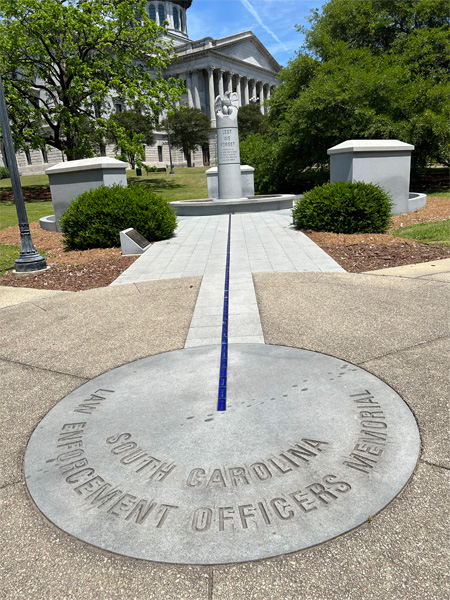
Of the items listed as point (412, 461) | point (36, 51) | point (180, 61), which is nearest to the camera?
point (412, 461)

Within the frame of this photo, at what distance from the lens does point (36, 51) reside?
2511cm

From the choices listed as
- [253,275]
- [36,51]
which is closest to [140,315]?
[253,275]

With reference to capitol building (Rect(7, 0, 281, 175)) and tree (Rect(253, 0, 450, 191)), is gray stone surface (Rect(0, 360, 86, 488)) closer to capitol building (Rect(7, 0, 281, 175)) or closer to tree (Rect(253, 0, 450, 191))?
tree (Rect(253, 0, 450, 191))

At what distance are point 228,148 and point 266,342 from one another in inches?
670

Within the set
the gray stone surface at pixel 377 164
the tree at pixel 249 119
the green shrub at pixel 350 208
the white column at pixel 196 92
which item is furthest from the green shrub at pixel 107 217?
the white column at pixel 196 92

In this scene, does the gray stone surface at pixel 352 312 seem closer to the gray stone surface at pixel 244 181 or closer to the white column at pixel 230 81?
the gray stone surface at pixel 244 181

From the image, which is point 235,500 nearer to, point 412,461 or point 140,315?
point 412,461

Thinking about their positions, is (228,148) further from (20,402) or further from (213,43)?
(213,43)

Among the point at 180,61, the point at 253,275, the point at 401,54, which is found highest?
the point at 180,61

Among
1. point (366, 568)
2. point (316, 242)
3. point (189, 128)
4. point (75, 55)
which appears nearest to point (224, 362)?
point (366, 568)

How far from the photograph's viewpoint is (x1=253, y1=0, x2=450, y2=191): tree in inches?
766

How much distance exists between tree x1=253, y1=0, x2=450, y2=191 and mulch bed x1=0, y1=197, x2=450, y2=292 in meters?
9.90

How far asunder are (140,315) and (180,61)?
8732 centimetres

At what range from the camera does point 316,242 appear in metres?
10.6
